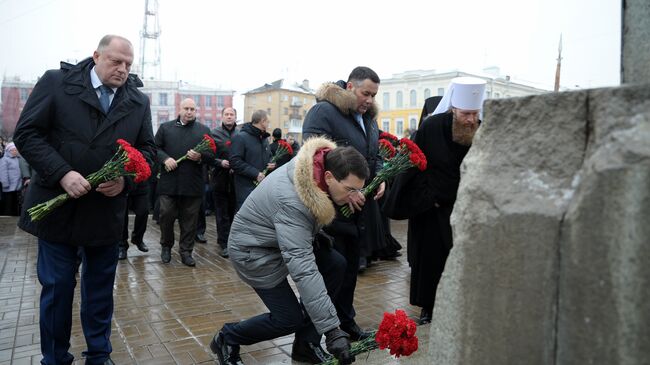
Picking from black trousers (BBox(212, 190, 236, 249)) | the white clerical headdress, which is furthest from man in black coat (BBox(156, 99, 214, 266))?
the white clerical headdress

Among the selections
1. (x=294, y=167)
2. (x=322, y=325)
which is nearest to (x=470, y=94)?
(x=294, y=167)

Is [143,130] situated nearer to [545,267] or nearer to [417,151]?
[417,151]

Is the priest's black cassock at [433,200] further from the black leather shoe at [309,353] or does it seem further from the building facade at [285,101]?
the building facade at [285,101]

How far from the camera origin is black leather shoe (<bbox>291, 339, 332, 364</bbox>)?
11.3ft

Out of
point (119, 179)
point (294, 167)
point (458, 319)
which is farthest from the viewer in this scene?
point (119, 179)

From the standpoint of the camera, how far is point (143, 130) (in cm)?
360

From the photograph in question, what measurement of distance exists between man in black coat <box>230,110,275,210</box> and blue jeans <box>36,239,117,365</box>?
3.42 m

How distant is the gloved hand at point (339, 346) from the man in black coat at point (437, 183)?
160 cm

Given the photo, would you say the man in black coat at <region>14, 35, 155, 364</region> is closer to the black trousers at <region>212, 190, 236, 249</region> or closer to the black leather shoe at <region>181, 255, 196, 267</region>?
the black leather shoe at <region>181, 255, 196, 267</region>

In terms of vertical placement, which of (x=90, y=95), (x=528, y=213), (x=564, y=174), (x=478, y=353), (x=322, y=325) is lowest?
(x=322, y=325)

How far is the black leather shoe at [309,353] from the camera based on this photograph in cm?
345

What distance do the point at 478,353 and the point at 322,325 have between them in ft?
4.32

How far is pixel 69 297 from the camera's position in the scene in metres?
3.11

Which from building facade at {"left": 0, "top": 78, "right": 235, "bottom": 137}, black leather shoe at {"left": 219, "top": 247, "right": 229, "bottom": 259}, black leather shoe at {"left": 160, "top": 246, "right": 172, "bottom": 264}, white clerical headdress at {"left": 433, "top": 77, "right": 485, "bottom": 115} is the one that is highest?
building facade at {"left": 0, "top": 78, "right": 235, "bottom": 137}
